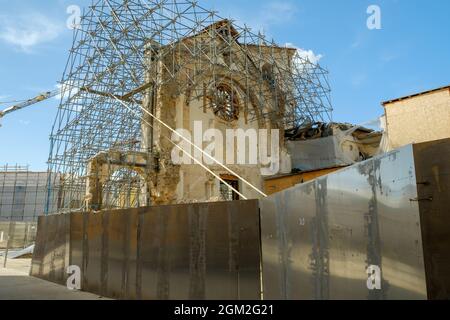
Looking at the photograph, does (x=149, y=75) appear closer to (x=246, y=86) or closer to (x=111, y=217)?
(x=246, y=86)

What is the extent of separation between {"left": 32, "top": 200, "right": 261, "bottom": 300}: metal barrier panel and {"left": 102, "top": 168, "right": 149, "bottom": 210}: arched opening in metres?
9.31

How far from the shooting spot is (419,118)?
1054 cm

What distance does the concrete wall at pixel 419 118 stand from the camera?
9.96 m

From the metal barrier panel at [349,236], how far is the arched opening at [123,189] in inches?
526

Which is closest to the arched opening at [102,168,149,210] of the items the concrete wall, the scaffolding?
the scaffolding

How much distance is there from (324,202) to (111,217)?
5.01m

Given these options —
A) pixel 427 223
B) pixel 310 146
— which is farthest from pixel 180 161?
pixel 427 223

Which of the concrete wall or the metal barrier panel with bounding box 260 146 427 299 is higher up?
the concrete wall

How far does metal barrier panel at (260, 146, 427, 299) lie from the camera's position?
3.10 m

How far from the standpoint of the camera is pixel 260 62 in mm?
20766

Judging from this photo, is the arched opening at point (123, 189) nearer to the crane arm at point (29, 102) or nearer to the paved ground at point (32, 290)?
the paved ground at point (32, 290)

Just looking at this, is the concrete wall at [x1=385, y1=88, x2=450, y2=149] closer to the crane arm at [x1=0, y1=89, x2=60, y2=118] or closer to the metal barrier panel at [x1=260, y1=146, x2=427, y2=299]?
the metal barrier panel at [x1=260, y1=146, x2=427, y2=299]

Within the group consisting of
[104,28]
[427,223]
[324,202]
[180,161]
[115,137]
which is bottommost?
[427,223]
